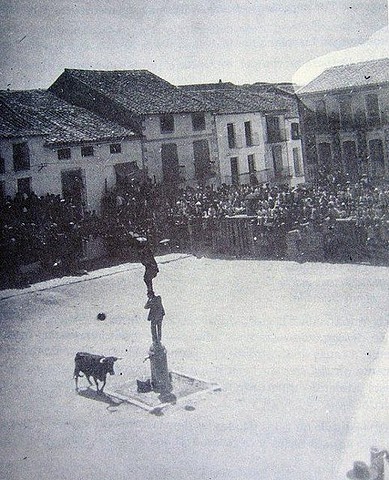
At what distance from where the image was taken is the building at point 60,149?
11656 millimetres

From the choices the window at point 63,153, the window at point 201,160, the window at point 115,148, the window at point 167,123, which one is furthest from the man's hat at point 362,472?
the window at point 201,160

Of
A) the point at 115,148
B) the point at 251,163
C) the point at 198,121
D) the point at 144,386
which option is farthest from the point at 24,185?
the point at 251,163

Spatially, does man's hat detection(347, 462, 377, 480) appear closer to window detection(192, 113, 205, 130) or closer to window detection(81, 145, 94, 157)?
window detection(81, 145, 94, 157)

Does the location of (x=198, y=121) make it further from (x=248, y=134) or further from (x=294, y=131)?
(x=294, y=131)

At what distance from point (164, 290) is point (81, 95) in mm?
8950

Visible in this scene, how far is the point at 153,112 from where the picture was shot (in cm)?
1639

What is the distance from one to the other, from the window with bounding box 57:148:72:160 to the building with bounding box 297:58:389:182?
321 inches

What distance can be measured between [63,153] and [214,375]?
8.88m

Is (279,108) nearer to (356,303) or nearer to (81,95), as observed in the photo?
(81,95)

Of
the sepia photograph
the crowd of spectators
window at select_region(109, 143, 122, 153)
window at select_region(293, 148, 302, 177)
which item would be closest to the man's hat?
the sepia photograph

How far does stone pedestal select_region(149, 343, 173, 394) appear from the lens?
5863mm

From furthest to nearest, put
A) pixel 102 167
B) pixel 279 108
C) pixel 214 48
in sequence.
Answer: pixel 279 108, pixel 102 167, pixel 214 48

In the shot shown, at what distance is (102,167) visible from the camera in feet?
47.3

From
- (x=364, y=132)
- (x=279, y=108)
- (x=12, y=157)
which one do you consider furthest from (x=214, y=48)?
(x=279, y=108)
